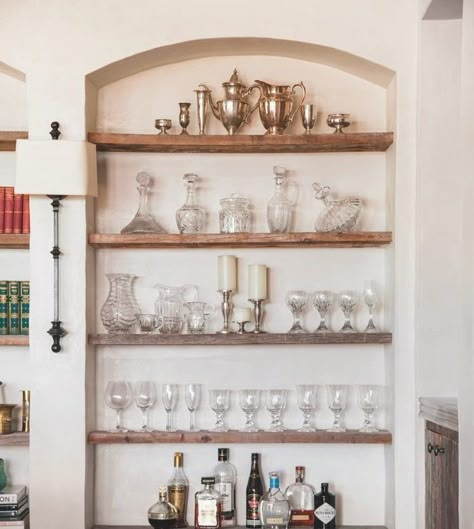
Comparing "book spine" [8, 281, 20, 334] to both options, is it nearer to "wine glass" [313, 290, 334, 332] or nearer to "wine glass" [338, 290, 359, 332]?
"wine glass" [313, 290, 334, 332]

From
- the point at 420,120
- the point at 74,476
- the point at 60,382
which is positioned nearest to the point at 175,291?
the point at 60,382

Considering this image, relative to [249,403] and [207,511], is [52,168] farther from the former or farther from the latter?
[207,511]

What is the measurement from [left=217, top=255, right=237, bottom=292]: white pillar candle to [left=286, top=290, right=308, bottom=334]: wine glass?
249 millimetres

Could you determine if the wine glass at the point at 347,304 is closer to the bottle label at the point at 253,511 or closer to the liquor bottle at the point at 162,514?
the bottle label at the point at 253,511

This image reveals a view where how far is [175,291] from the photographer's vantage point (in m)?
4.37

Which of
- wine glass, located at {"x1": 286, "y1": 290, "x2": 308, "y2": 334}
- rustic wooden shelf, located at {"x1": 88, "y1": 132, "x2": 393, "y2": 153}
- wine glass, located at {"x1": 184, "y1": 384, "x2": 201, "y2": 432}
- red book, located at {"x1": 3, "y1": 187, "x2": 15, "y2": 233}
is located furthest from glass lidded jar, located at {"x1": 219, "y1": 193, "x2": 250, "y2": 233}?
red book, located at {"x1": 3, "y1": 187, "x2": 15, "y2": 233}

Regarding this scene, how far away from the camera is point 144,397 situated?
4320mm

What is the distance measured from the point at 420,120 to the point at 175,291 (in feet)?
4.18

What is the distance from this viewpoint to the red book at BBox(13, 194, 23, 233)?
4320 mm

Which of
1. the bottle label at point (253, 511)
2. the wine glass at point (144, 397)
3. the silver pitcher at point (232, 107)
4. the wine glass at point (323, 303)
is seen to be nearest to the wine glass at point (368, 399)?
the wine glass at point (323, 303)

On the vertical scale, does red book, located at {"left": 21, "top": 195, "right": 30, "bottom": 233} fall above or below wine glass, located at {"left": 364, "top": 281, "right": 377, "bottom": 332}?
above

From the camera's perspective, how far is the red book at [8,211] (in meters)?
4.32

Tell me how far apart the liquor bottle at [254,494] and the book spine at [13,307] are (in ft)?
3.88

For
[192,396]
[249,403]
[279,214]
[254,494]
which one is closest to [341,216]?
[279,214]
